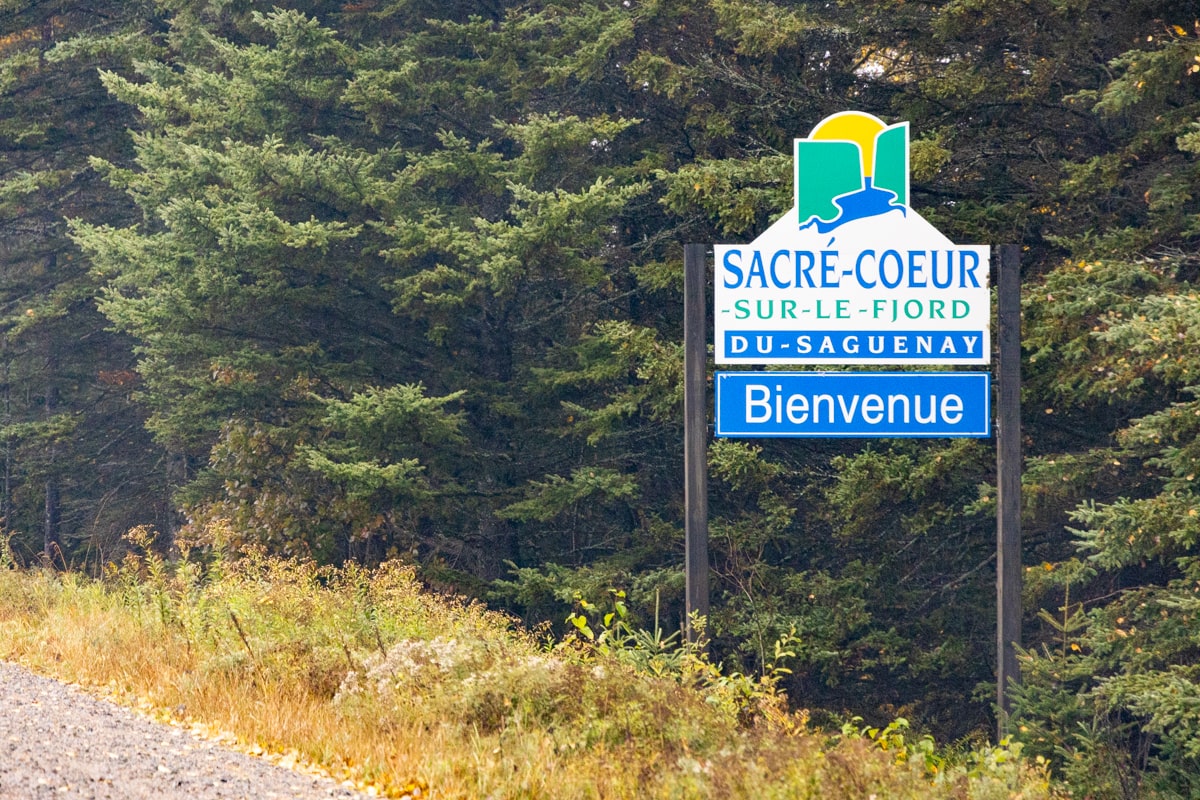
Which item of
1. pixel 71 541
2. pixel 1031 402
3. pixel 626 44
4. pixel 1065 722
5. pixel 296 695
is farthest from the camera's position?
pixel 71 541

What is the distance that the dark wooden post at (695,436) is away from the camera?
25.6 feet

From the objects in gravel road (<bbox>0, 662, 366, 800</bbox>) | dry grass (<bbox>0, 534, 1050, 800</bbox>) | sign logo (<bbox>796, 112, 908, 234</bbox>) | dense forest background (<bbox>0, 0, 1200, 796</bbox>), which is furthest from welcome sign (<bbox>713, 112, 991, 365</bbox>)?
gravel road (<bbox>0, 662, 366, 800</bbox>)

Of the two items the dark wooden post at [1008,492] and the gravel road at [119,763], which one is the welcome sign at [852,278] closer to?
the dark wooden post at [1008,492]

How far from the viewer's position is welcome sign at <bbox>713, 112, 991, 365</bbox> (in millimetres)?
7844

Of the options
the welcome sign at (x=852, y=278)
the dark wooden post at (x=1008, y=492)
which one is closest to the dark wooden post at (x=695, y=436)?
the welcome sign at (x=852, y=278)

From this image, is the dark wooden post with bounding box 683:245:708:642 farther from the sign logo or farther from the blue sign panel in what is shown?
the sign logo

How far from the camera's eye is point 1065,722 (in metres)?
9.53

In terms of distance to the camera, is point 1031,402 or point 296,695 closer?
point 296,695

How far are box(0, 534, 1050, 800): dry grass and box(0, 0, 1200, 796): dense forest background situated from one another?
5049mm

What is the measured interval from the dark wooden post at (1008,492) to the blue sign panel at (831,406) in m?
0.33

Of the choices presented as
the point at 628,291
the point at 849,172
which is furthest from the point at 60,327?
the point at 849,172

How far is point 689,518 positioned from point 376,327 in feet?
31.4

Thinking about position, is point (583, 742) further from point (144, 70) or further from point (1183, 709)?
point (144, 70)

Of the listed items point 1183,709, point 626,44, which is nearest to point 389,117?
point 626,44
